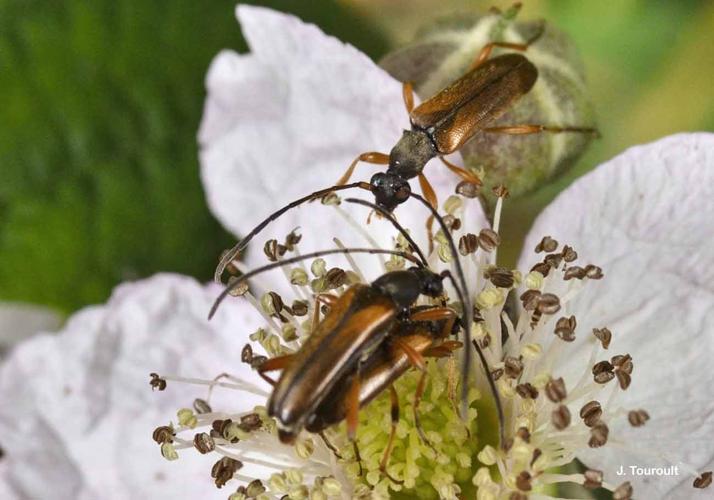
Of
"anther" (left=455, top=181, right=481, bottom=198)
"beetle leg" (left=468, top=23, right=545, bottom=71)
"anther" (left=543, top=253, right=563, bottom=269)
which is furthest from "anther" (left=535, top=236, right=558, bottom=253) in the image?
"beetle leg" (left=468, top=23, right=545, bottom=71)

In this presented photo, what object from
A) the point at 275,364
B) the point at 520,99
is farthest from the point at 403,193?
the point at 275,364

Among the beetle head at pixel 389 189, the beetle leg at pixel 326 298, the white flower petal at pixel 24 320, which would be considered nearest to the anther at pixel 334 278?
the beetle leg at pixel 326 298

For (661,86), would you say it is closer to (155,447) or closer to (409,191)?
(409,191)

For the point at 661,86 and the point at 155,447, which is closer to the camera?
the point at 155,447

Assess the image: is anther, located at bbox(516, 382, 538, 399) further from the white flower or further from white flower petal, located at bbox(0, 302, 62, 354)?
white flower petal, located at bbox(0, 302, 62, 354)

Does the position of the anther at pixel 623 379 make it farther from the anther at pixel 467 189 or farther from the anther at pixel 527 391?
the anther at pixel 467 189

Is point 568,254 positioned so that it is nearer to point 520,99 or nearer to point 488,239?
point 488,239

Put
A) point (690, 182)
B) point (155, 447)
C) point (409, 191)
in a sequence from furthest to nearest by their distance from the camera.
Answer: point (155, 447) < point (409, 191) < point (690, 182)

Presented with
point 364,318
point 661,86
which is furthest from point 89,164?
point 661,86
